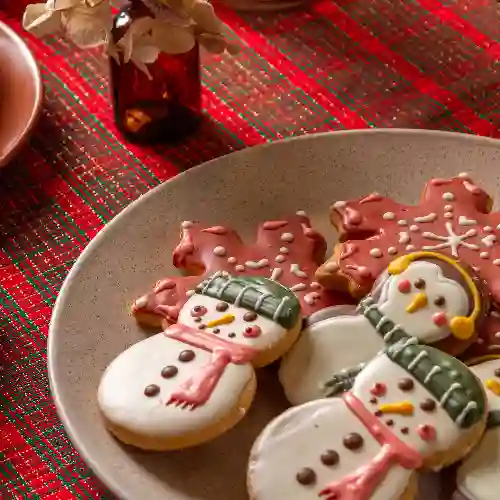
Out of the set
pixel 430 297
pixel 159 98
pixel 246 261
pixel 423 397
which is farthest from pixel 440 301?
pixel 159 98

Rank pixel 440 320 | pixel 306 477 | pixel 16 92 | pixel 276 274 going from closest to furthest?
pixel 306 477 < pixel 440 320 < pixel 276 274 < pixel 16 92

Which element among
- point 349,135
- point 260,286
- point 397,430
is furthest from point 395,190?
point 397,430

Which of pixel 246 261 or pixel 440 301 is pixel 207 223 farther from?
pixel 440 301

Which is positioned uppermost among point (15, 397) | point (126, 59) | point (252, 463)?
point (126, 59)

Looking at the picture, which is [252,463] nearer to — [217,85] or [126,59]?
[126,59]

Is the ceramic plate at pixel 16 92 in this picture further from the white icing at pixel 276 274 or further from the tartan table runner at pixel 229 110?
the white icing at pixel 276 274
